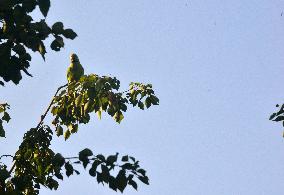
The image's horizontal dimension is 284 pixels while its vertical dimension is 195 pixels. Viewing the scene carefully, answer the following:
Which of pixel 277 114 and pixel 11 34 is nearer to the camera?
pixel 11 34

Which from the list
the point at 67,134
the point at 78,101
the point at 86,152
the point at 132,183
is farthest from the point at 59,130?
the point at 132,183

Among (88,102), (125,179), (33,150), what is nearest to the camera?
(125,179)

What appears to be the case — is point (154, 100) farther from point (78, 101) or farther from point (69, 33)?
point (69, 33)

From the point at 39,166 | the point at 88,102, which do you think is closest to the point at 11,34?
the point at 39,166

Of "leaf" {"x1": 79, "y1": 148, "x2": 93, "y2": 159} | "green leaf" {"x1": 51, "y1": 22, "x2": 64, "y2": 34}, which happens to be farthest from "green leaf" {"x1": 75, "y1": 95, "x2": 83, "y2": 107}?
"green leaf" {"x1": 51, "y1": 22, "x2": 64, "y2": 34}

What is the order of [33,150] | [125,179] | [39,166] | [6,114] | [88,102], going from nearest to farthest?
[125,179] < [39,166] < [33,150] < [88,102] < [6,114]

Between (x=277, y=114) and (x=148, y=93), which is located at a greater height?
(x=148, y=93)

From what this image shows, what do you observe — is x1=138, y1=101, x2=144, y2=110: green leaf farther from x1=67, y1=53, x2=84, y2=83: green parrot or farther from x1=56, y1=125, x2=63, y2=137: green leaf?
x1=67, y1=53, x2=84, y2=83: green parrot

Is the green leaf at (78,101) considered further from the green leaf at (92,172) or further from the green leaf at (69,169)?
the green leaf at (92,172)

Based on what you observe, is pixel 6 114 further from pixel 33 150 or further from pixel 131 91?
pixel 131 91

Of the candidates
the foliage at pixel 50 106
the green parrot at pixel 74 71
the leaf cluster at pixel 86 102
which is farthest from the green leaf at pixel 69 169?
the green parrot at pixel 74 71

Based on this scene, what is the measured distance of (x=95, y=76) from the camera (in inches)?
179

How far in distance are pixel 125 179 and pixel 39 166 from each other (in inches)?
71.6

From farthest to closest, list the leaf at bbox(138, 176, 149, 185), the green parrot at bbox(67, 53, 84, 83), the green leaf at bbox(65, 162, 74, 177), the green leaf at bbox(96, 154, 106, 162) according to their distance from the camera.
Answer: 1. the green parrot at bbox(67, 53, 84, 83)
2. the green leaf at bbox(65, 162, 74, 177)
3. the green leaf at bbox(96, 154, 106, 162)
4. the leaf at bbox(138, 176, 149, 185)
